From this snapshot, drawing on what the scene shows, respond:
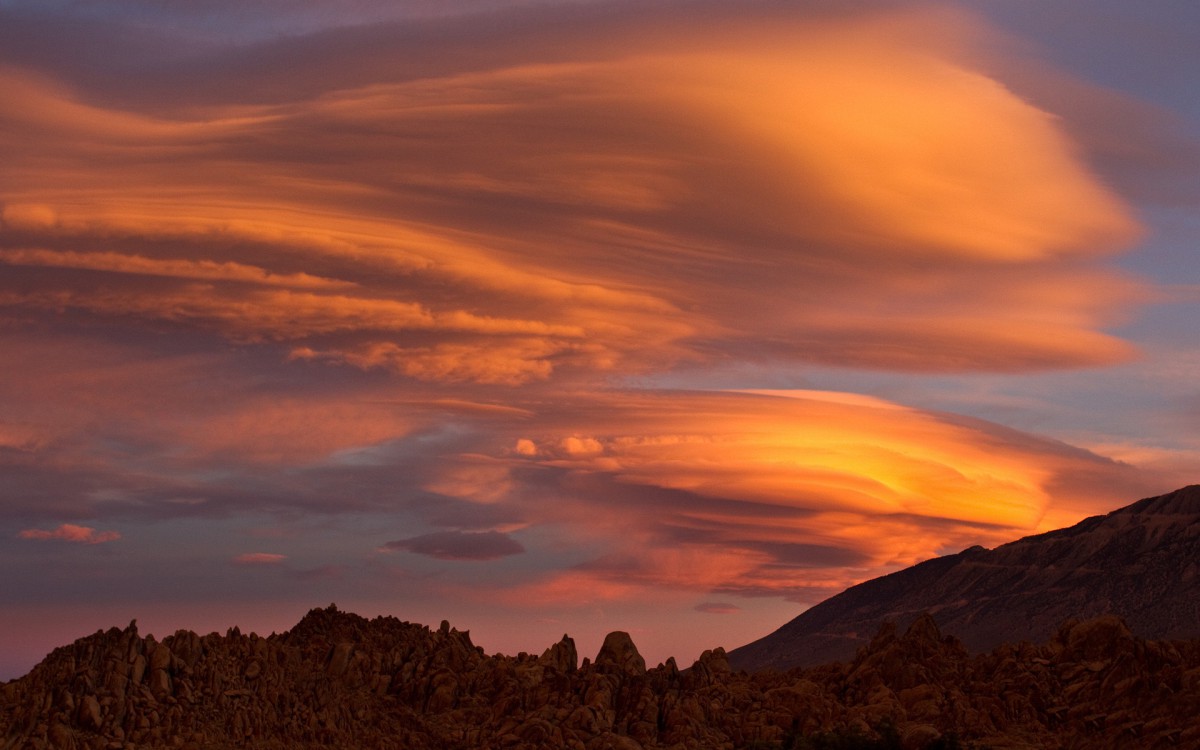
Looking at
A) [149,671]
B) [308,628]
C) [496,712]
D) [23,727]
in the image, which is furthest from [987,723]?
[23,727]

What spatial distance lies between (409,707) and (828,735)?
35.5 meters

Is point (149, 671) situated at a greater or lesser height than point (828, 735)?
greater

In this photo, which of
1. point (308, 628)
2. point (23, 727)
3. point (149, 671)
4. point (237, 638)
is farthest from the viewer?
point (308, 628)

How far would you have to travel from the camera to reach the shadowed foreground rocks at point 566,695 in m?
95.4

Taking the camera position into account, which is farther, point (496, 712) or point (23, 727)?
point (496, 712)

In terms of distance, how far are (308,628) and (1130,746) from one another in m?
68.6

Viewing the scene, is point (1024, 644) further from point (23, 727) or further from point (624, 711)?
point (23, 727)

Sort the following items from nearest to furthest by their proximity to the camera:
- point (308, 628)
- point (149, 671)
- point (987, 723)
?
point (149, 671)
point (987, 723)
point (308, 628)

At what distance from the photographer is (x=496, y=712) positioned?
370ft

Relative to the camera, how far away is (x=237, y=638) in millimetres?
107812

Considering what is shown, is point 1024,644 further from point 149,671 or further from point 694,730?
point 149,671

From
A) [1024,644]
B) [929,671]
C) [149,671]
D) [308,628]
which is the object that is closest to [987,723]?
[929,671]

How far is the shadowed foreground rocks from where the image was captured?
9544cm

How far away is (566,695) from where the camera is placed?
11350 cm
